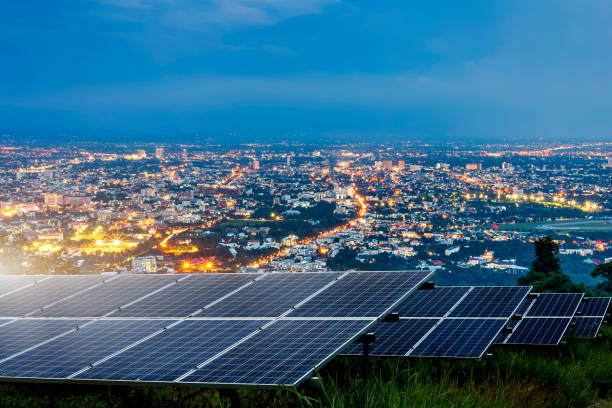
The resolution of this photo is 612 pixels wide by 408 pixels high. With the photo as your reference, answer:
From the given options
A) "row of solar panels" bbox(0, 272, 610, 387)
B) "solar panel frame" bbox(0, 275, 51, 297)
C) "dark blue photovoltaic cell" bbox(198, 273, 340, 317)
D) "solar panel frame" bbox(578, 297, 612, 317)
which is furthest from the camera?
"solar panel frame" bbox(578, 297, 612, 317)

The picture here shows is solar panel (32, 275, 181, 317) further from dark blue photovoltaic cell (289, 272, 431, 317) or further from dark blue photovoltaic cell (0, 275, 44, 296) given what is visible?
Answer: dark blue photovoltaic cell (289, 272, 431, 317)

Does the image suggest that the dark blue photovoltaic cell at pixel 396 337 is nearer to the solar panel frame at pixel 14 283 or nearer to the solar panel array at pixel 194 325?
the solar panel array at pixel 194 325

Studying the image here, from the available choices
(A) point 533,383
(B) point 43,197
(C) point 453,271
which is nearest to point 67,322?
(A) point 533,383

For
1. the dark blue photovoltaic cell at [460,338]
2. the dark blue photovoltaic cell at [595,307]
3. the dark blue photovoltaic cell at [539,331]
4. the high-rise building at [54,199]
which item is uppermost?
the dark blue photovoltaic cell at [460,338]

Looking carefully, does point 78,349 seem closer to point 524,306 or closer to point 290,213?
point 524,306

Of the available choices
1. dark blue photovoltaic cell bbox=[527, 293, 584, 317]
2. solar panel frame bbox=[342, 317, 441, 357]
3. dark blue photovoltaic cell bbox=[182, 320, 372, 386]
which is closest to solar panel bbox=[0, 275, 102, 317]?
dark blue photovoltaic cell bbox=[182, 320, 372, 386]

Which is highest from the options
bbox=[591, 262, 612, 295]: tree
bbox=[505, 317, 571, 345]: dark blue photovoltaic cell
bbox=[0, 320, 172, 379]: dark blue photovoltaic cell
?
bbox=[0, 320, 172, 379]: dark blue photovoltaic cell

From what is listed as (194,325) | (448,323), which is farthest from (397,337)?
(194,325)

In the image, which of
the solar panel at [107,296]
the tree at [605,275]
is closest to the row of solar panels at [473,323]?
the solar panel at [107,296]
